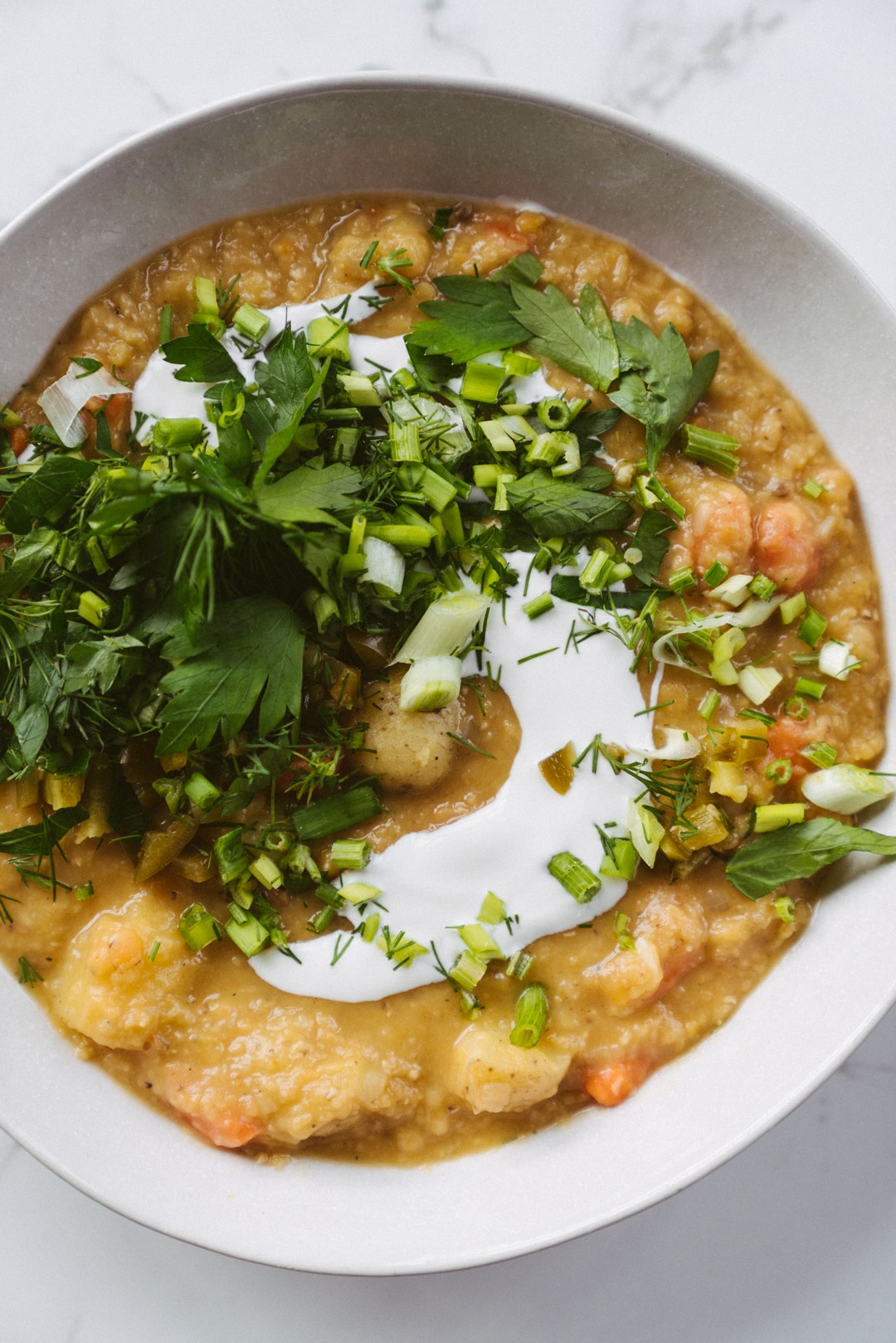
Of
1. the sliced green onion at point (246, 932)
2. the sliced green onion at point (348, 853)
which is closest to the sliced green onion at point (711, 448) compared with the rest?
the sliced green onion at point (348, 853)

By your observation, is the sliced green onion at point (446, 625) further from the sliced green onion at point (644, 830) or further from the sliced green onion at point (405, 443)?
the sliced green onion at point (644, 830)

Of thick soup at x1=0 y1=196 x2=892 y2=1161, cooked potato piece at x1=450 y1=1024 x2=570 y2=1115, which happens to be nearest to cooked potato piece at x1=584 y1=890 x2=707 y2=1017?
thick soup at x1=0 y1=196 x2=892 y2=1161

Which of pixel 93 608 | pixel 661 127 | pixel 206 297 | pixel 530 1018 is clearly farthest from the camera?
pixel 661 127

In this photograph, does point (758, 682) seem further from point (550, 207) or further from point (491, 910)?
point (550, 207)

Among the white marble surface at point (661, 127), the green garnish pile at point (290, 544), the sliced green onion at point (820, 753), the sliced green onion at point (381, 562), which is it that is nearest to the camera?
the green garnish pile at point (290, 544)

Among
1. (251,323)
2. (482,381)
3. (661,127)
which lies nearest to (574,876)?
(482,381)

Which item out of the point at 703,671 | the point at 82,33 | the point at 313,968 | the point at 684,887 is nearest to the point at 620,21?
the point at 82,33

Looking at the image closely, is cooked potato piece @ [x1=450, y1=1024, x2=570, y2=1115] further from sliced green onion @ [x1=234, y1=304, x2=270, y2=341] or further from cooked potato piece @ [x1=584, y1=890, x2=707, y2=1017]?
sliced green onion @ [x1=234, y1=304, x2=270, y2=341]
